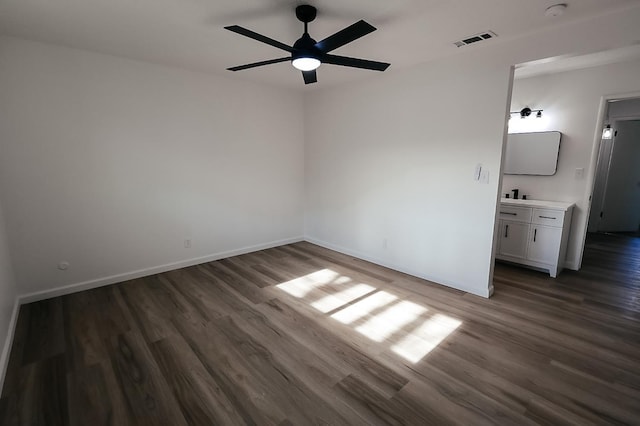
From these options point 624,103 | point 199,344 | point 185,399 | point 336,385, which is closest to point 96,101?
point 199,344

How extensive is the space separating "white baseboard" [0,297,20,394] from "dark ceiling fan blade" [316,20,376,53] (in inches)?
125

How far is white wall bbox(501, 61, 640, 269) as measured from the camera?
11.7ft

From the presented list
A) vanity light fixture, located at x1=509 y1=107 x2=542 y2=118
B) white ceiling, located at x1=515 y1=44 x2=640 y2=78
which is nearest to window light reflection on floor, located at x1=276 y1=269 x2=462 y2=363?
white ceiling, located at x1=515 y1=44 x2=640 y2=78

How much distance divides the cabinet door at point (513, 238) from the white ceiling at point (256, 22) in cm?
240

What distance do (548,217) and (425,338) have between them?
2.53 m

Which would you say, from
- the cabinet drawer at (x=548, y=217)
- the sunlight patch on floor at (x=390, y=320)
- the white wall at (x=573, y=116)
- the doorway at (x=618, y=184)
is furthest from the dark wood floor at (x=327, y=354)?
the doorway at (x=618, y=184)

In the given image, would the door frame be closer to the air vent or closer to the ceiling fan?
the air vent

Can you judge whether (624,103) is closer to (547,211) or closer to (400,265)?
(547,211)

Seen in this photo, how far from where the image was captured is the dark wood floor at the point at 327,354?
174cm

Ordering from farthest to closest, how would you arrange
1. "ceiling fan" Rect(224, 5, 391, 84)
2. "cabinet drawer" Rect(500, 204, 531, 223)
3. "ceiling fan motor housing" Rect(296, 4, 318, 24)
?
"cabinet drawer" Rect(500, 204, 531, 223)
"ceiling fan motor housing" Rect(296, 4, 318, 24)
"ceiling fan" Rect(224, 5, 391, 84)

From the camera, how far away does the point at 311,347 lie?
233cm

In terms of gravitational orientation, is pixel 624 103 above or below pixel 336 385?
above

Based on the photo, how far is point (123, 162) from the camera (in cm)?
338

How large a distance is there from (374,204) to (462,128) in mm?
1504
